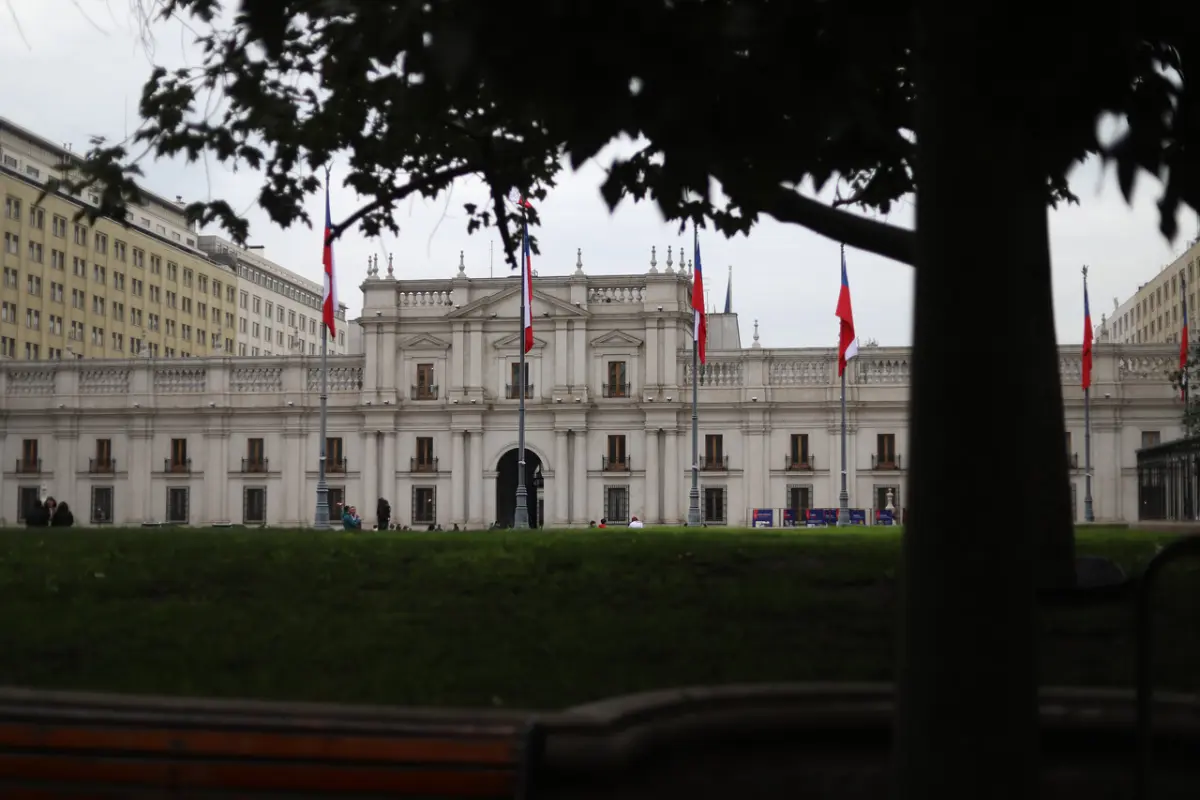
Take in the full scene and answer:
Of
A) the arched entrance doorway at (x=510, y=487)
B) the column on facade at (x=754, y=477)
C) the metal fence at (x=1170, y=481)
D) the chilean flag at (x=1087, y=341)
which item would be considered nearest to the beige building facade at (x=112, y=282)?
the arched entrance doorway at (x=510, y=487)

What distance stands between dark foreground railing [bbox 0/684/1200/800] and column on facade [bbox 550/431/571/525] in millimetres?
55383

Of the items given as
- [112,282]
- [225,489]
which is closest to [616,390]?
[225,489]

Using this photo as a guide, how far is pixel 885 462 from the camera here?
2287 inches

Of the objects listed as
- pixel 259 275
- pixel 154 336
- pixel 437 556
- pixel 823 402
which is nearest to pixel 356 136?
Result: pixel 437 556

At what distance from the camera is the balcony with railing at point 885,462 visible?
189ft

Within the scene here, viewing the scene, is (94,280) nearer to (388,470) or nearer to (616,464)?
(388,470)

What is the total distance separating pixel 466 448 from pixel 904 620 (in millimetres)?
57795

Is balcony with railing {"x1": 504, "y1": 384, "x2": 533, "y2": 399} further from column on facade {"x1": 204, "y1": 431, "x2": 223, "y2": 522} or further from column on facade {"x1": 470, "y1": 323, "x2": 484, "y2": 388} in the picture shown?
column on facade {"x1": 204, "y1": 431, "x2": 223, "y2": 522}

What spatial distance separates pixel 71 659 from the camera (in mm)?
6113

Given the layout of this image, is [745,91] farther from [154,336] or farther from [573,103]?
[154,336]

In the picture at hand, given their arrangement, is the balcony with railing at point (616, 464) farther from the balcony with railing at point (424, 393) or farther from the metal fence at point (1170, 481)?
the metal fence at point (1170, 481)

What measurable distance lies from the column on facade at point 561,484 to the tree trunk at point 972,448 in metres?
56.7

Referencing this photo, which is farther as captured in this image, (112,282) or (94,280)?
(112,282)

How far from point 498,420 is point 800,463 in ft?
49.2
